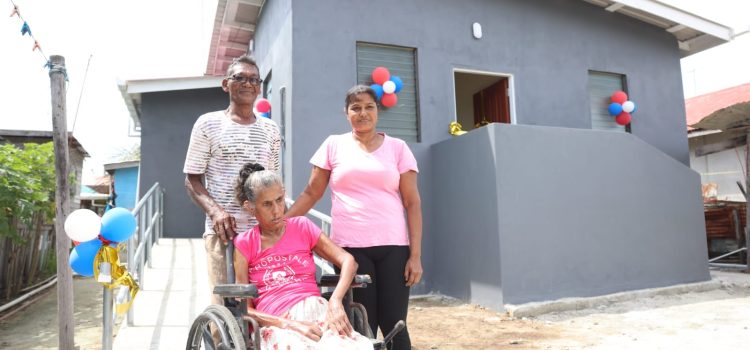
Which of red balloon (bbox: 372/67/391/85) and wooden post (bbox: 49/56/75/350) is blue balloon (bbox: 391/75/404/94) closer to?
red balloon (bbox: 372/67/391/85)

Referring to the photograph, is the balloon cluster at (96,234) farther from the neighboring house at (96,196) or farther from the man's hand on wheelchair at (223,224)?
the neighboring house at (96,196)

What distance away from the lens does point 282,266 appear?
2.08 metres

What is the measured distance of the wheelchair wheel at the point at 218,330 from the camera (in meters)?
1.76

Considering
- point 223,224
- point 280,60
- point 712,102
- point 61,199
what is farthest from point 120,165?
point 712,102

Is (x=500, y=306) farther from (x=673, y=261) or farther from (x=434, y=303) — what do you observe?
(x=673, y=261)

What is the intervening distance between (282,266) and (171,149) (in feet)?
25.5

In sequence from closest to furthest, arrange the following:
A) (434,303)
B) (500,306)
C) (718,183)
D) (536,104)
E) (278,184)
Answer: (278,184) → (500,306) → (434,303) → (536,104) → (718,183)

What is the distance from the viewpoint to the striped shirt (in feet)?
7.16

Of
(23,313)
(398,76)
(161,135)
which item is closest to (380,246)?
(398,76)

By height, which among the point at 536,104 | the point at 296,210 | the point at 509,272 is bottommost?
the point at 509,272

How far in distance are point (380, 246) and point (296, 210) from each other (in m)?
0.41

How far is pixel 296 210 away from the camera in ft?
7.54

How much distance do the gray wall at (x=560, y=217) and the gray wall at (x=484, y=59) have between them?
0.59m

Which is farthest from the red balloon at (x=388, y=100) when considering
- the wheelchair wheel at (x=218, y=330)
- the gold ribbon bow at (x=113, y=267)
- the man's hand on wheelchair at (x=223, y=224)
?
the wheelchair wheel at (x=218, y=330)
